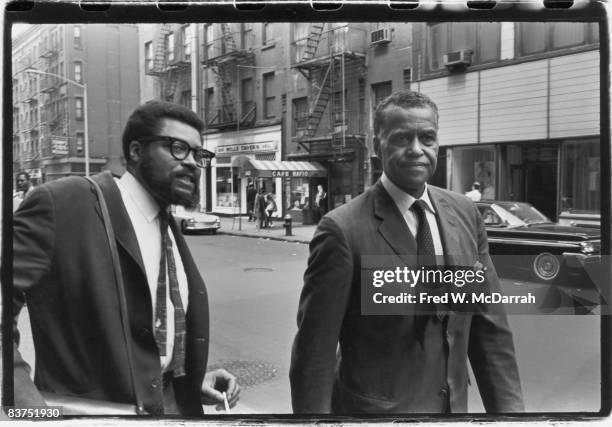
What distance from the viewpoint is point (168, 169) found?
95.9 inches

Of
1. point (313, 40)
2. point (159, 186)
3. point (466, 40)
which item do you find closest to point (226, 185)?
point (159, 186)

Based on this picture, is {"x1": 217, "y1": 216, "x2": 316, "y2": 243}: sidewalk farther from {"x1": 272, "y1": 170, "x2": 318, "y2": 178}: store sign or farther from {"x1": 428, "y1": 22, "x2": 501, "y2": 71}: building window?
{"x1": 428, "y1": 22, "x2": 501, "y2": 71}: building window

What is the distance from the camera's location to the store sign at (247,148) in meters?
2.73

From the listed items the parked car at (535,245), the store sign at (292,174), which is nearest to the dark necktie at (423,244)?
the parked car at (535,245)

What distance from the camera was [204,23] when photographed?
8.29 ft

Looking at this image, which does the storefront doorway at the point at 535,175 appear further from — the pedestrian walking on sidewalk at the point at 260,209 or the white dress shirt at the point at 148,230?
the white dress shirt at the point at 148,230

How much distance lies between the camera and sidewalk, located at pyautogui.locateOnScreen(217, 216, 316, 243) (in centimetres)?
252

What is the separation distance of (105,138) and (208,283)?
897 mm

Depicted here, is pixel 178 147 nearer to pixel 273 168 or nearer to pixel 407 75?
pixel 273 168

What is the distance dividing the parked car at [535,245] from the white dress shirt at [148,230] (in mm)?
1685

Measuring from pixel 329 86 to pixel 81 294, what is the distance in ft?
5.78

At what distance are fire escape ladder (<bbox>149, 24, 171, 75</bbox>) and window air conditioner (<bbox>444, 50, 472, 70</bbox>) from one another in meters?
1.47

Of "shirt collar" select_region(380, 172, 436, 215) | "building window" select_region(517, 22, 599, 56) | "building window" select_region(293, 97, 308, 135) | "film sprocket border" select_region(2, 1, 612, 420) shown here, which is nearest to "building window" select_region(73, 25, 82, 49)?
"film sprocket border" select_region(2, 1, 612, 420)

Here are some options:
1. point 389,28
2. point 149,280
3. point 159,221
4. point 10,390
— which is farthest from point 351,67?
point 10,390
